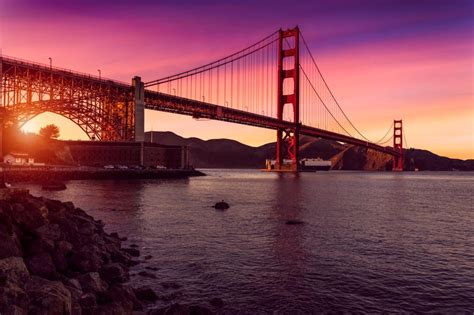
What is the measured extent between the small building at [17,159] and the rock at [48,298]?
A: 73988 millimetres

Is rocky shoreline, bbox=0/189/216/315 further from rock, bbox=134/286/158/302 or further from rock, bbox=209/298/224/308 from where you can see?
rock, bbox=209/298/224/308

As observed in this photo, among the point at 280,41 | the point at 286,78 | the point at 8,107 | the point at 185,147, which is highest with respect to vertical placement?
the point at 280,41

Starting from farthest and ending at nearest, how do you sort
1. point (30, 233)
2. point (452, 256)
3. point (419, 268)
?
point (452, 256)
point (419, 268)
point (30, 233)

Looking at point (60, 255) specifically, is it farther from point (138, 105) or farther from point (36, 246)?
point (138, 105)

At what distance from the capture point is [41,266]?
980 centimetres

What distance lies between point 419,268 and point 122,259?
473 inches

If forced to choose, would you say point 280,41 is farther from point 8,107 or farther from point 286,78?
point 8,107

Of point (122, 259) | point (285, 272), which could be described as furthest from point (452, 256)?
point (122, 259)

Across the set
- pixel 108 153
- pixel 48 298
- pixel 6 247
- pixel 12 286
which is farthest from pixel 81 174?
pixel 48 298

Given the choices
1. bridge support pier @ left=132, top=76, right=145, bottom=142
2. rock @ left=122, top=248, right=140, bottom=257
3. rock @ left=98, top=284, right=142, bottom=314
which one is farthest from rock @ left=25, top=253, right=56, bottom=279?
bridge support pier @ left=132, top=76, right=145, bottom=142

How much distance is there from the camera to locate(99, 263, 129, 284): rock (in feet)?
40.3

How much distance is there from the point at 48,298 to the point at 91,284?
238 cm

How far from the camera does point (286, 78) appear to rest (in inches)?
5359

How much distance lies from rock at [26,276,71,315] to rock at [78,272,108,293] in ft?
4.98
